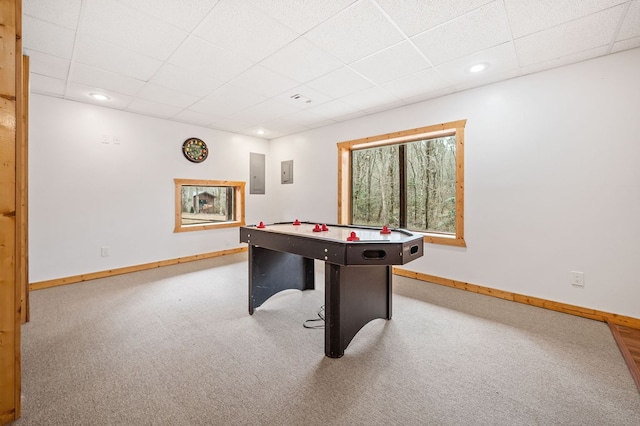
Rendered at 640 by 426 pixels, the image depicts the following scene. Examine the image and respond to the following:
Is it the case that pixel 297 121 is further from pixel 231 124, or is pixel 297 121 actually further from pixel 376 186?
pixel 376 186

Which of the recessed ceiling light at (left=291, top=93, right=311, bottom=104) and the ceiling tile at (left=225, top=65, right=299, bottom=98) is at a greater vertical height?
the recessed ceiling light at (left=291, top=93, right=311, bottom=104)

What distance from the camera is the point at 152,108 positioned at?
13.7 feet

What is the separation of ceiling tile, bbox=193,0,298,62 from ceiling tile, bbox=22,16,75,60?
113 centimetres

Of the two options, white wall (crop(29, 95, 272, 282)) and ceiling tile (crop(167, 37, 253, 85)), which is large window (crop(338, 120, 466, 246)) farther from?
white wall (crop(29, 95, 272, 282))

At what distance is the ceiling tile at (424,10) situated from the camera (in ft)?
6.38

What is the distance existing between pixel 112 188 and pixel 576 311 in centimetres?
Answer: 615

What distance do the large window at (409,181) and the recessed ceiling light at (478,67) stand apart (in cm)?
70

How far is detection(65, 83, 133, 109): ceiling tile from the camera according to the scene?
3.39m

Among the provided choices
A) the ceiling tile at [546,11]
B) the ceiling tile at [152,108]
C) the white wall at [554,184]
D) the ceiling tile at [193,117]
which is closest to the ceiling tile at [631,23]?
the ceiling tile at [546,11]

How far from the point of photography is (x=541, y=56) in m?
2.67

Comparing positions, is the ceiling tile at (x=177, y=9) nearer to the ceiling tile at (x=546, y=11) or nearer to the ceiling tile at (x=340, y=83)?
the ceiling tile at (x=340, y=83)

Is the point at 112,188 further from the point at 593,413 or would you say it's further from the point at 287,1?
the point at 593,413

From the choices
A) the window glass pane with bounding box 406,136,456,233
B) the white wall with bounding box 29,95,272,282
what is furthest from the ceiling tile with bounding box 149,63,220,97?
the window glass pane with bounding box 406,136,456,233

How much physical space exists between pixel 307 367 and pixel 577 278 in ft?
9.55
